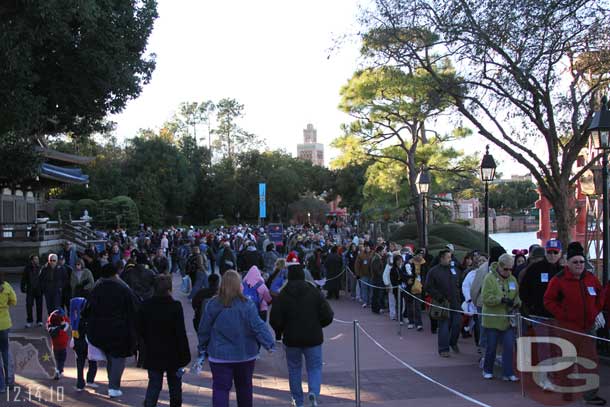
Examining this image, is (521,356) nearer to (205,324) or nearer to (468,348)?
(468,348)

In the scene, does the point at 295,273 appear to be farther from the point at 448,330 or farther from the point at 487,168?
the point at 487,168

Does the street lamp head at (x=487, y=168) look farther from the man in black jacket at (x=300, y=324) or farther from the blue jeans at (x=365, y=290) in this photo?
the man in black jacket at (x=300, y=324)

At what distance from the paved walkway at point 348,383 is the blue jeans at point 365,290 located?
5401mm

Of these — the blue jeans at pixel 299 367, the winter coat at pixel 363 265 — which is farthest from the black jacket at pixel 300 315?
the winter coat at pixel 363 265

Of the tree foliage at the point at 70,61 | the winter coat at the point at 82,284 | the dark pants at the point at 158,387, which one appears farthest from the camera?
the tree foliage at the point at 70,61

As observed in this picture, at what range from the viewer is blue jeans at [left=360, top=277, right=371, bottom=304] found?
16.7 metres

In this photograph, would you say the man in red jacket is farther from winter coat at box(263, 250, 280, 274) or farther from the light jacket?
winter coat at box(263, 250, 280, 274)

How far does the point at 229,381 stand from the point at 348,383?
284cm

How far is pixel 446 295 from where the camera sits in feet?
32.8

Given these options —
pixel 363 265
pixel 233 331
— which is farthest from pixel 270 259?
pixel 233 331

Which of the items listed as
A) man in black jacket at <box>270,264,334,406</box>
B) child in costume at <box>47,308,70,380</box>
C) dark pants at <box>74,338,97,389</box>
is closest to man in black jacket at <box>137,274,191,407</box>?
man in black jacket at <box>270,264,334,406</box>

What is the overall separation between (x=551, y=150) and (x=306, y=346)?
32.2ft

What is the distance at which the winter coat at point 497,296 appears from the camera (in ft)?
26.7

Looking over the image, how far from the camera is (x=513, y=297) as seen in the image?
27.2 feet
